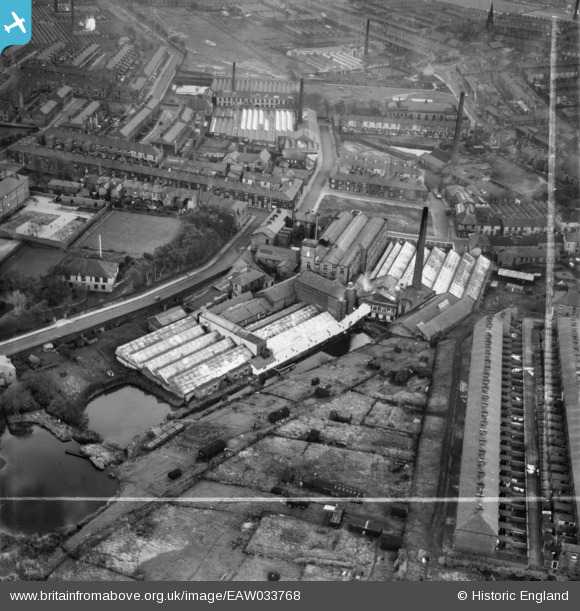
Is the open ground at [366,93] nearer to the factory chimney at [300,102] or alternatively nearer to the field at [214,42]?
the factory chimney at [300,102]

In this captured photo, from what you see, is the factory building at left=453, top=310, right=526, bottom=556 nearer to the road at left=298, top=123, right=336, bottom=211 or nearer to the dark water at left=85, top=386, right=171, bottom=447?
the dark water at left=85, top=386, right=171, bottom=447

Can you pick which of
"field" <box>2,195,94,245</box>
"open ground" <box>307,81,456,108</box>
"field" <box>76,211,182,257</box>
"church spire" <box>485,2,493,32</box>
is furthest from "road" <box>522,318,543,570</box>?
"church spire" <box>485,2,493,32</box>

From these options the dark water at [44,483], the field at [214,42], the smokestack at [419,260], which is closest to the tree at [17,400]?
the dark water at [44,483]

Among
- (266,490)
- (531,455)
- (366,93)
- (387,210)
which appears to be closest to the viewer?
(266,490)

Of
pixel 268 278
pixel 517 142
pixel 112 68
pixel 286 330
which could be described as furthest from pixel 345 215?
pixel 112 68

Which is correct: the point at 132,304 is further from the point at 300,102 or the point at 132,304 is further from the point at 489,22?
the point at 489,22

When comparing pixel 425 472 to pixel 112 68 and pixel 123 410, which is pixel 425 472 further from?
pixel 112 68

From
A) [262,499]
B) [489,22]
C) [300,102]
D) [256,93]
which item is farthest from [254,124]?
[262,499]
